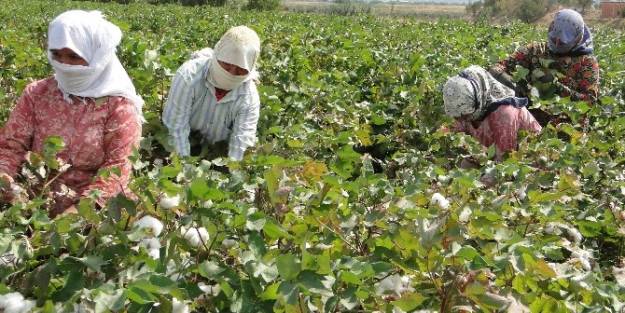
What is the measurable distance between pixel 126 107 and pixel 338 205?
1157mm

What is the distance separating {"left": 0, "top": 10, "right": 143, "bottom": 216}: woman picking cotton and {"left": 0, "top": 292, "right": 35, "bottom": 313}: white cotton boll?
1166 millimetres

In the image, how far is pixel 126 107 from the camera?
2469 millimetres

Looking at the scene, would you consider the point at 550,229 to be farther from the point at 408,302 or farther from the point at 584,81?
the point at 584,81

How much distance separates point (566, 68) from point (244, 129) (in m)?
2.24

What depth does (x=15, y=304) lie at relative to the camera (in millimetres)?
1197

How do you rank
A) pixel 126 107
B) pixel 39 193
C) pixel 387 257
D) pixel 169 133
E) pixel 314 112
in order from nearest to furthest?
pixel 387 257 → pixel 39 193 → pixel 126 107 → pixel 169 133 → pixel 314 112

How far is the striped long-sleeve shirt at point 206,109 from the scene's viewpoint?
293cm

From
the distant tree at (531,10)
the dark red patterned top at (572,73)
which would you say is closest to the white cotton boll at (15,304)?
the dark red patterned top at (572,73)

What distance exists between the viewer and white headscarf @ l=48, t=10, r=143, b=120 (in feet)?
7.55

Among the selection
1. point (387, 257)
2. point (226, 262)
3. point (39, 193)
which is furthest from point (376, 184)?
point (39, 193)

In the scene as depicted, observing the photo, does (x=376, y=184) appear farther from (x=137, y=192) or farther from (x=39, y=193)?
(x=39, y=193)

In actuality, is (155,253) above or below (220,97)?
above

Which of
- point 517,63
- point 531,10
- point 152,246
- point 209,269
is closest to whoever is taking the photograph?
point 209,269

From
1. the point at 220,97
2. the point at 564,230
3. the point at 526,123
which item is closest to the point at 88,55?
the point at 220,97
